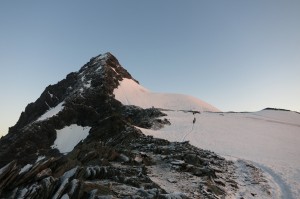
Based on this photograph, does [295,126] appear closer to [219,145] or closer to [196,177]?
→ [219,145]

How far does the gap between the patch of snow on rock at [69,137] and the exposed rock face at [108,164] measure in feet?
3.72

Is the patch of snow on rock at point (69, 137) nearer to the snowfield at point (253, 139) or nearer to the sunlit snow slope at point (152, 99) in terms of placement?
the sunlit snow slope at point (152, 99)

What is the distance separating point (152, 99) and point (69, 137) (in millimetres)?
31663

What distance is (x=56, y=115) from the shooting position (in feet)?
253

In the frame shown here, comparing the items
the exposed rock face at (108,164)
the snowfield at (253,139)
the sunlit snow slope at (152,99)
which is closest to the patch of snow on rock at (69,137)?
the exposed rock face at (108,164)

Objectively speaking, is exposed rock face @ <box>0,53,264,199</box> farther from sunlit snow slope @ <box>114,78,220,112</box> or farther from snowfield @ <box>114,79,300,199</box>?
sunlit snow slope @ <box>114,78,220,112</box>

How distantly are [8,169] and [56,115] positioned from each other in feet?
208

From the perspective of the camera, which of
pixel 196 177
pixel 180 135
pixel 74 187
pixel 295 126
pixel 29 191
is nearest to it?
pixel 29 191

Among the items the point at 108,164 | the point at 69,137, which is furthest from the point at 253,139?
the point at 69,137

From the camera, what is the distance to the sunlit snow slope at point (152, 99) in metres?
87.1

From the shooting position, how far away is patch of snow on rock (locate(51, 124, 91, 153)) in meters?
67.1

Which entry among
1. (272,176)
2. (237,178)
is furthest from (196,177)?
(272,176)

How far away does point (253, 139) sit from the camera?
47062mm

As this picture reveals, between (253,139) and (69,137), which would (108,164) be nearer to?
(253,139)
